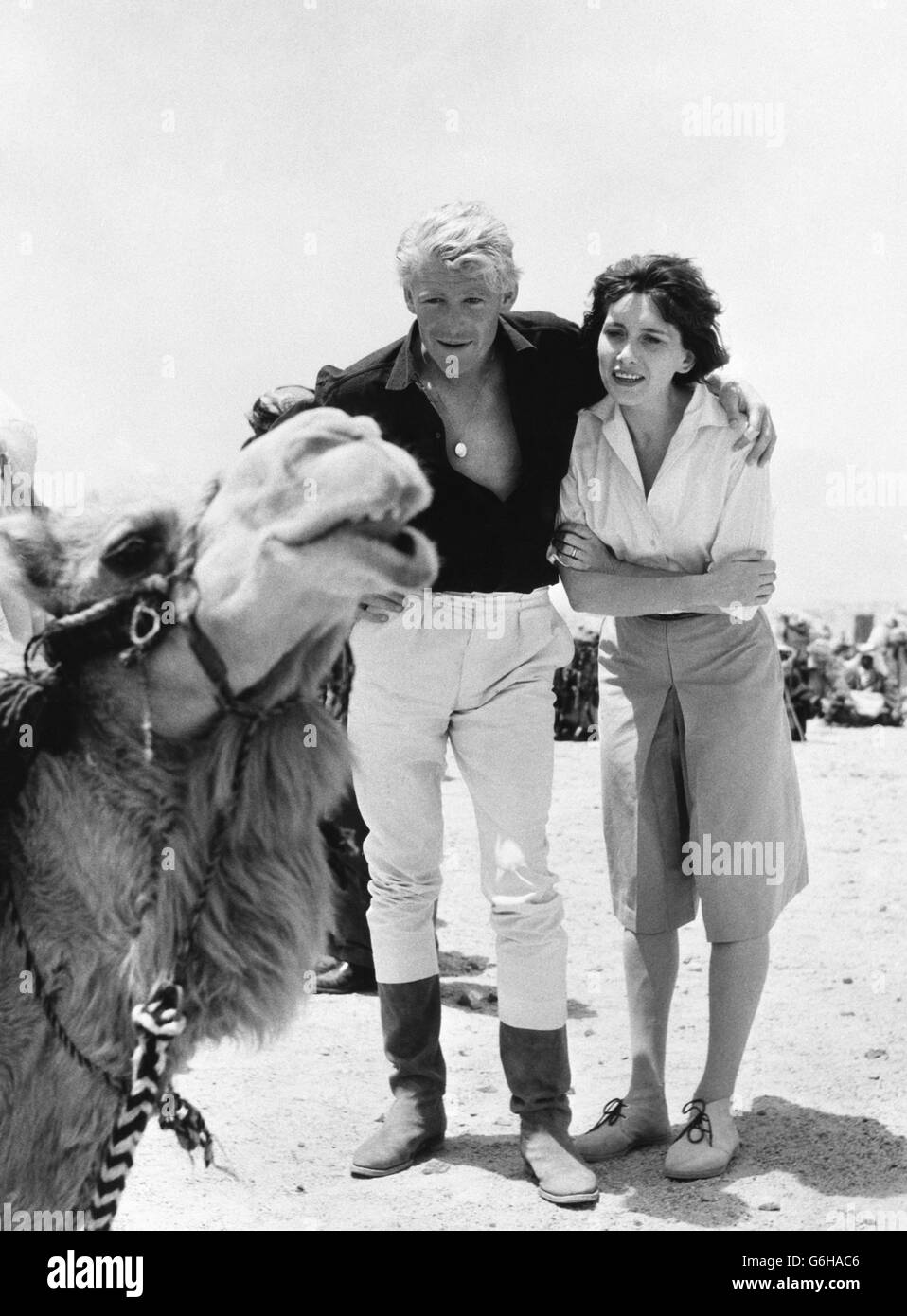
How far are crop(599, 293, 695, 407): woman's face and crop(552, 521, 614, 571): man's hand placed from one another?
35 cm

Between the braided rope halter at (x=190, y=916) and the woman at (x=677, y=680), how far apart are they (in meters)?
1.91

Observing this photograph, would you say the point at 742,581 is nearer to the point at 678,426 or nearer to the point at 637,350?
the point at 678,426

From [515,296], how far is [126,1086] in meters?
2.25

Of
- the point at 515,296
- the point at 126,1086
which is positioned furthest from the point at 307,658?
the point at 515,296

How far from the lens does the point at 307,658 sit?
173 cm

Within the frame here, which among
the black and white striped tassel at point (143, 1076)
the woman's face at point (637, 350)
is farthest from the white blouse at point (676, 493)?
the black and white striped tassel at point (143, 1076)

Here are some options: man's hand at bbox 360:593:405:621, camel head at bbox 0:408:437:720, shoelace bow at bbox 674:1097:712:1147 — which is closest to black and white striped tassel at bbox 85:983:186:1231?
camel head at bbox 0:408:437:720

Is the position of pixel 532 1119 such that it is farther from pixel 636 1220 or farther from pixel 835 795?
pixel 835 795

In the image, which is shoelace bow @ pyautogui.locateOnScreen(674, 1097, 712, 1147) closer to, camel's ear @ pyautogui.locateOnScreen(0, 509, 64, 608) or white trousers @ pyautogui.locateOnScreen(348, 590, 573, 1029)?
white trousers @ pyautogui.locateOnScreen(348, 590, 573, 1029)

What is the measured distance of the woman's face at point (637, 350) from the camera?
348cm

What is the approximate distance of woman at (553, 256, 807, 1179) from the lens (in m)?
3.53

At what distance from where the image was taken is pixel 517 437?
3508 mm

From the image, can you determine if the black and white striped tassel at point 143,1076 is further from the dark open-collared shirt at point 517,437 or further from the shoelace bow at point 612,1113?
the shoelace bow at point 612,1113

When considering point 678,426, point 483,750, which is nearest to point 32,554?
point 483,750
